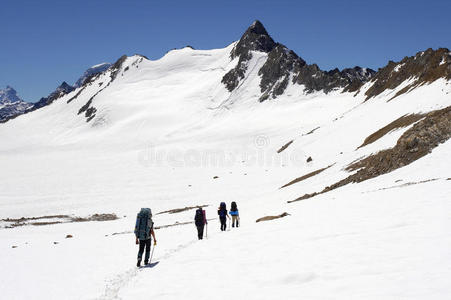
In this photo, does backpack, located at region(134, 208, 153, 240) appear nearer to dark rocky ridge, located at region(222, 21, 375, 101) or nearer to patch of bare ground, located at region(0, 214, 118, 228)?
patch of bare ground, located at region(0, 214, 118, 228)

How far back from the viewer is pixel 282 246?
35.3 feet

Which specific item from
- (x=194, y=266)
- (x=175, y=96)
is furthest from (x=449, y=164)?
(x=175, y=96)

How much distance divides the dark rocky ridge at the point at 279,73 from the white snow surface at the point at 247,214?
944 cm

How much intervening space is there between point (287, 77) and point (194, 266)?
123 meters

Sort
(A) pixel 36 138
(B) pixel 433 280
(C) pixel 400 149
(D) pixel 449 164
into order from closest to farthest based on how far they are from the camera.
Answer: (B) pixel 433 280, (D) pixel 449 164, (C) pixel 400 149, (A) pixel 36 138

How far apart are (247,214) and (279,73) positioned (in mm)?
113168

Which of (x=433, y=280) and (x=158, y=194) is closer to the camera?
(x=433, y=280)

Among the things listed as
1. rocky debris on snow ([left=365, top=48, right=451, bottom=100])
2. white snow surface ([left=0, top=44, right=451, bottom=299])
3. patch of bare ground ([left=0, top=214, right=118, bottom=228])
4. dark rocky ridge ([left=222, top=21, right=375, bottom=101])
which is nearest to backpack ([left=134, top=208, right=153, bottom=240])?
white snow surface ([left=0, top=44, right=451, bottom=299])

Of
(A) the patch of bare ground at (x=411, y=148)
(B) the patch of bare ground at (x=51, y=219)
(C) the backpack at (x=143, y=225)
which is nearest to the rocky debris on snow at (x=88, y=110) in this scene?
(B) the patch of bare ground at (x=51, y=219)

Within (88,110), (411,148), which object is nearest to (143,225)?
(411,148)

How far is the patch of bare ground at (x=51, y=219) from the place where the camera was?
102 feet

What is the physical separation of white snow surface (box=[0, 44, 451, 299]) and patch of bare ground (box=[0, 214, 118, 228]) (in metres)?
1.15

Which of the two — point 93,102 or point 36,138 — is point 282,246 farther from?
point 93,102

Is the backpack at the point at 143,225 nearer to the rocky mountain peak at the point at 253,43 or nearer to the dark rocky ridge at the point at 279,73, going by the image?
the dark rocky ridge at the point at 279,73
